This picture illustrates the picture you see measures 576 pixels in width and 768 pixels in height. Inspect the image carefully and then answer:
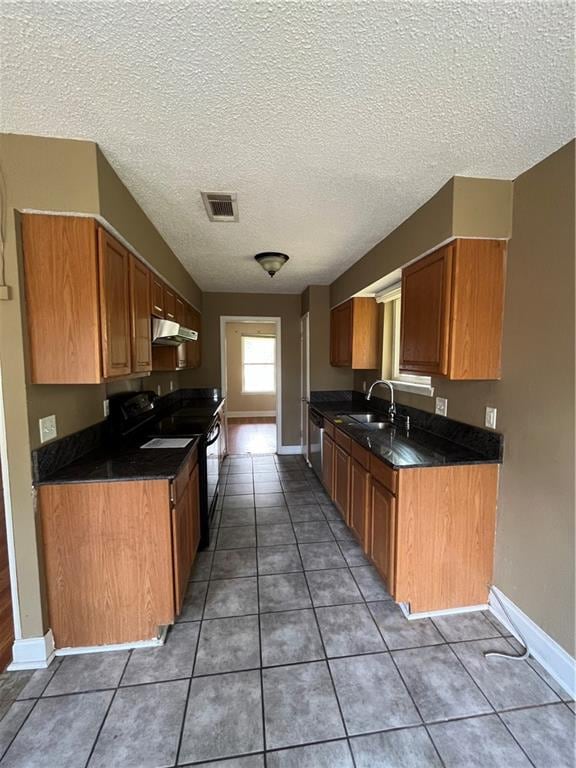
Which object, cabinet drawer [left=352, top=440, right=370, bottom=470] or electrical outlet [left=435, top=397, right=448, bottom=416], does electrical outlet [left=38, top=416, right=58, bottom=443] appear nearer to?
cabinet drawer [left=352, top=440, right=370, bottom=470]

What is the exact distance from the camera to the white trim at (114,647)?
1702 millimetres

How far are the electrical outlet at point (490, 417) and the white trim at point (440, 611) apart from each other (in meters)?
1.08

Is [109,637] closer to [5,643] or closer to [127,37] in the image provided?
[5,643]

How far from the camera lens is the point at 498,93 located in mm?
→ 1229

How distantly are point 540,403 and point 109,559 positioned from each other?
2.30 m

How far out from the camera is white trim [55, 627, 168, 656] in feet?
5.58

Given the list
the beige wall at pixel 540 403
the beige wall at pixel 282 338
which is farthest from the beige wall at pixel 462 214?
the beige wall at pixel 282 338

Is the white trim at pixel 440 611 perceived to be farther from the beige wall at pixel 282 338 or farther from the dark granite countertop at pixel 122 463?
the beige wall at pixel 282 338

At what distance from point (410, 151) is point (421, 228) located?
0.63 metres

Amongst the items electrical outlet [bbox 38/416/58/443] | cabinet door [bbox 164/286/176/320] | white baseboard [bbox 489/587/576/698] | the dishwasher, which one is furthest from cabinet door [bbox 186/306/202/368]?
white baseboard [bbox 489/587/576/698]

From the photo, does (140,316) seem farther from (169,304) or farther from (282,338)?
(282,338)

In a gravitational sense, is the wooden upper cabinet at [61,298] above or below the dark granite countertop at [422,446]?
above

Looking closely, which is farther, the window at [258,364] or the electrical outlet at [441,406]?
the window at [258,364]

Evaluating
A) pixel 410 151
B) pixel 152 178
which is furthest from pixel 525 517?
pixel 152 178
